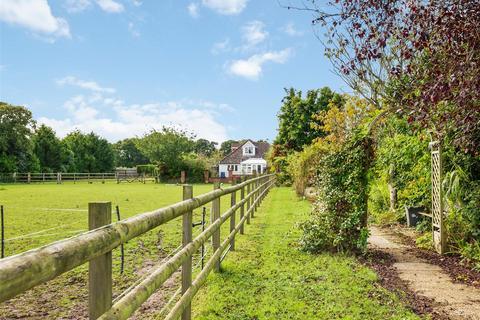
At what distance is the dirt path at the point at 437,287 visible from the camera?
170 inches

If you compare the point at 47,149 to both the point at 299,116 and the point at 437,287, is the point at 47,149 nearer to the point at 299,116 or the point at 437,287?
the point at 299,116

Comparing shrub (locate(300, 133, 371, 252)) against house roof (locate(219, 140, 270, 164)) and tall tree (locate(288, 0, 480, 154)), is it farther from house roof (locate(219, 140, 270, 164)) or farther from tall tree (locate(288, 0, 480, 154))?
house roof (locate(219, 140, 270, 164))

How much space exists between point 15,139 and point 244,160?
29.9 m

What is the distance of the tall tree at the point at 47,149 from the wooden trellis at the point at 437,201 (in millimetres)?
49220

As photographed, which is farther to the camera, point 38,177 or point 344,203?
point 38,177

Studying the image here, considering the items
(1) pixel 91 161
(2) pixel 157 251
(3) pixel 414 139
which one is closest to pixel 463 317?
(2) pixel 157 251

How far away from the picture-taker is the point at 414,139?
8852mm

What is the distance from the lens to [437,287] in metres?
5.12

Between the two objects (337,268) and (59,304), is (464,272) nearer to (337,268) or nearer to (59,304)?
(337,268)

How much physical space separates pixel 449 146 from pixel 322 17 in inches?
127

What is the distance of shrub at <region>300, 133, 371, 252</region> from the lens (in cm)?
673

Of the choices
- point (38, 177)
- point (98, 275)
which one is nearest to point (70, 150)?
point (38, 177)

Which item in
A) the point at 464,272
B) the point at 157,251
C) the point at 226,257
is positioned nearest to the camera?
the point at 464,272

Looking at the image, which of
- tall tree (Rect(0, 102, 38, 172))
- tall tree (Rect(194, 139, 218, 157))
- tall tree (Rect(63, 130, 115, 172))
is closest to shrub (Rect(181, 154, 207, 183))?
tall tree (Rect(0, 102, 38, 172))
